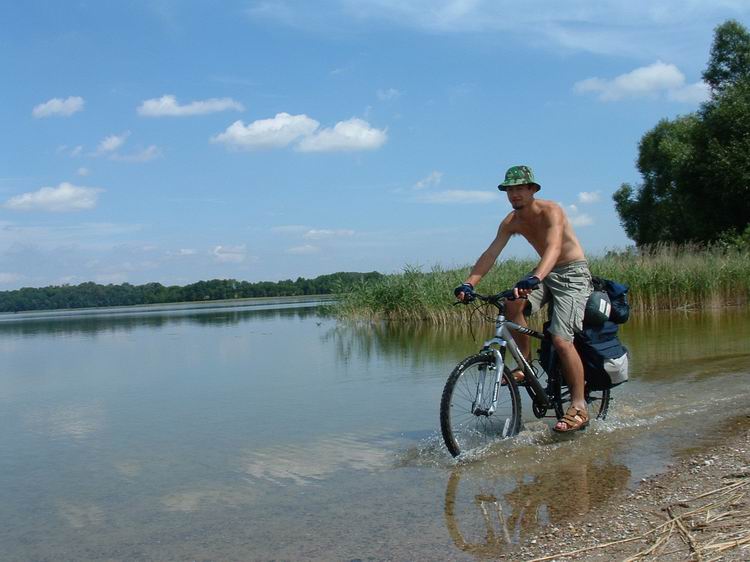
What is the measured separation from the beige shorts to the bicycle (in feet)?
0.75

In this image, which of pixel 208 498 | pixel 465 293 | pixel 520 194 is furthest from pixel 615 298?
pixel 208 498

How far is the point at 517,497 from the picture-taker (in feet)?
13.9

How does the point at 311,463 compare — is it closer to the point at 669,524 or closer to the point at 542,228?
the point at 542,228

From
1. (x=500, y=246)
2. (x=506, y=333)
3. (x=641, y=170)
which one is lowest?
(x=506, y=333)

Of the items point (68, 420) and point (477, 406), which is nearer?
point (477, 406)

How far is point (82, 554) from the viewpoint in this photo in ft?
12.5

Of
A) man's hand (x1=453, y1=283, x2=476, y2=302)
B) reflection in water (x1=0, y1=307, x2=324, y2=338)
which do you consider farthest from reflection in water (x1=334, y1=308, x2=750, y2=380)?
reflection in water (x1=0, y1=307, x2=324, y2=338)

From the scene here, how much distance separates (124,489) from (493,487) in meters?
2.44

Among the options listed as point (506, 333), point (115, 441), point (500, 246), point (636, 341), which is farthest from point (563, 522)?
point (636, 341)

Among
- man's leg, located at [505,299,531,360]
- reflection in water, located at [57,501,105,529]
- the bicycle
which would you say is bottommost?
reflection in water, located at [57,501,105,529]

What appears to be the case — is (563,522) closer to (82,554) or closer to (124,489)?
(82,554)

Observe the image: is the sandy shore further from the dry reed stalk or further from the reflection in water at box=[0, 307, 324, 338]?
the reflection in water at box=[0, 307, 324, 338]

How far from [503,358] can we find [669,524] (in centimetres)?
225

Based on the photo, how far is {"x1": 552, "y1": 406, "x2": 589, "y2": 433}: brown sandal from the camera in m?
5.74
